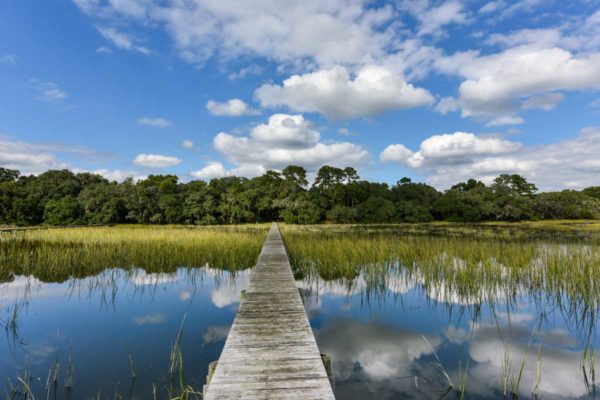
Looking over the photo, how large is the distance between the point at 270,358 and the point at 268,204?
34.8 m

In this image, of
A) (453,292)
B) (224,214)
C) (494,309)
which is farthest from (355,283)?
(224,214)

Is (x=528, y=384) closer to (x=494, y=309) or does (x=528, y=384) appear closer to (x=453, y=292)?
(x=494, y=309)

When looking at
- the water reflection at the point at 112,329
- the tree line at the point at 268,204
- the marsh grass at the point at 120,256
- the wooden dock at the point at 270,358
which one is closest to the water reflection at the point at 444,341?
the wooden dock at the point at 270,358

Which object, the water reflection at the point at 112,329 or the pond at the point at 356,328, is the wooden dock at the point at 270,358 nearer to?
the pond at the point at 356,328

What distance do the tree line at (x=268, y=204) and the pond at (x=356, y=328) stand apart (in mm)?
26439

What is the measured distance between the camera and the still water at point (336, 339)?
3.88 metres

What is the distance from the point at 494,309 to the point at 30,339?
8689mm

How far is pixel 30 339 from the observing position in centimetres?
531

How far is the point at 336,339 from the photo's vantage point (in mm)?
5328

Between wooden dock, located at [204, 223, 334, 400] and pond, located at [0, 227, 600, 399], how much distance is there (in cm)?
95

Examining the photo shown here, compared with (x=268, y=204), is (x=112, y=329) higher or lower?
lower

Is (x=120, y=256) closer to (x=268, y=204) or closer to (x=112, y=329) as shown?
(x=112, y=329)

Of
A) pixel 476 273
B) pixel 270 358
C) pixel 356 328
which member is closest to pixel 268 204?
pixel 476 273

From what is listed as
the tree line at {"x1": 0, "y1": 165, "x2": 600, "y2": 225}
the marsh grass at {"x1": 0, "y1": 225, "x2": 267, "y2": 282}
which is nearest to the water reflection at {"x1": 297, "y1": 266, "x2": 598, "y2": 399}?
the marsh grass at {"x1": 0, "y1": 225, "x2": 267, "y2": 282}
